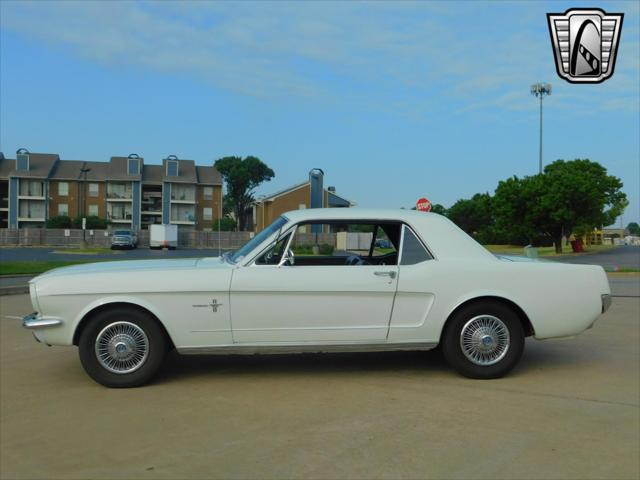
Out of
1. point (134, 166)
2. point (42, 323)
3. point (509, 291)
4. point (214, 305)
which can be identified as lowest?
point (42, 323)

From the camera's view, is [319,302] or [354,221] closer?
→ [319,302]

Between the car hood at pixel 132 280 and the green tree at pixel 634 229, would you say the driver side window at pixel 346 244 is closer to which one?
the car hood at pixel 132 280

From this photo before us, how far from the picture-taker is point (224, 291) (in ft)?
16.6

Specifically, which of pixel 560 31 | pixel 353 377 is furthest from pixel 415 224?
pixel 560 31

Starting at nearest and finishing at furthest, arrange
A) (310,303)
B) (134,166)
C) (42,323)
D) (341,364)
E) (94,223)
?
1. (42,323)
2. (310,303)
3. (341,364)
4. (94,223)
5. (134,166)

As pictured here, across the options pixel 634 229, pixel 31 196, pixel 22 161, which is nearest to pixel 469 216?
pixel 31 196

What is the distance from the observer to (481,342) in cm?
529

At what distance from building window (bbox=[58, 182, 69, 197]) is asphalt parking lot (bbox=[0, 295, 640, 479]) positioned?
222ft

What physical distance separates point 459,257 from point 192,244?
54160mm

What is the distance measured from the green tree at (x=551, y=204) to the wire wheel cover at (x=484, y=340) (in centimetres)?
3449

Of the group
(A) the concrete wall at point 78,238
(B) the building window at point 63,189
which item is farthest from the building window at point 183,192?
(A) the concrete wall at point 78,238

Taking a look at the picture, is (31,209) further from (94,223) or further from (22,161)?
(94,223)

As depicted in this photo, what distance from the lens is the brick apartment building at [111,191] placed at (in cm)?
6731

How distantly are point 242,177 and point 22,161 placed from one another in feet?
98.2
